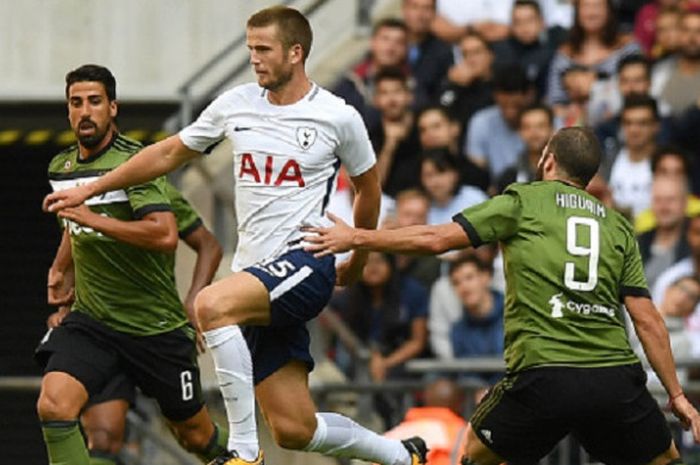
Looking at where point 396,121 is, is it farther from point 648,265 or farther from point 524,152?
point 648,265

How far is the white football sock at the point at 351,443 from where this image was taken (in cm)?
1216

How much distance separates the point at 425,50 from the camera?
18.4 m

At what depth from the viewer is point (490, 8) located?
18.4 metres

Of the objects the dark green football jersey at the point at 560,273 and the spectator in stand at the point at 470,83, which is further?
the spectator in stand at the point at 470,83

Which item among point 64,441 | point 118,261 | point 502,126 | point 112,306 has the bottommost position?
point 64,441

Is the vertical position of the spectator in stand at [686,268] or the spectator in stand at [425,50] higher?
the spectator in stand at [425,50]

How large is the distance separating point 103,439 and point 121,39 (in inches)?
254

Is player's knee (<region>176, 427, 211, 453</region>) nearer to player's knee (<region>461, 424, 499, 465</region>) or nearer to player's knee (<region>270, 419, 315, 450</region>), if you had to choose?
player's knee (<region>270, 419, 315, 450</region>)

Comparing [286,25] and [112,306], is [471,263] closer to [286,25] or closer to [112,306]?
[112,306]

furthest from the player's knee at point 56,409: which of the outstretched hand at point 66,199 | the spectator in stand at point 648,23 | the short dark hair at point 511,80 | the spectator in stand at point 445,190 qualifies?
the spectator in stand at point 648,23

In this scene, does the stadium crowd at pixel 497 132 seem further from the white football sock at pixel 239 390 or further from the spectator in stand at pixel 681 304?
the white football sock at pixel 239 390

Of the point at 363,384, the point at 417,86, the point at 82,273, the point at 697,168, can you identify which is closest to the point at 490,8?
the point at 417,86

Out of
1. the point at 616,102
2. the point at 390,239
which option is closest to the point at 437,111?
the point at 616,102

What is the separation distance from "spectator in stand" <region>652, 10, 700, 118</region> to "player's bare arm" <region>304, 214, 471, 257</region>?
5.86m
